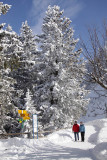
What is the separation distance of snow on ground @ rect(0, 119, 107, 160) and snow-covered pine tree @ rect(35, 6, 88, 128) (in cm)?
317

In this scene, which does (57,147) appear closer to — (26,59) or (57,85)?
(57,85)

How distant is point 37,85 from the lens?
959 inches

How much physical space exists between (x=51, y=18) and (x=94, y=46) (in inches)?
630

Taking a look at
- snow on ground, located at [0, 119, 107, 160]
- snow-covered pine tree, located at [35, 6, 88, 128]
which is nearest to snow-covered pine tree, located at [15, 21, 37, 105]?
snow-covered pine tree, located at [35, 6, 88, 128]

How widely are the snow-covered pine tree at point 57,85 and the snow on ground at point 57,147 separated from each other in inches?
125

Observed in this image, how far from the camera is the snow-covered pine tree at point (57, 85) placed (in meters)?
20.7

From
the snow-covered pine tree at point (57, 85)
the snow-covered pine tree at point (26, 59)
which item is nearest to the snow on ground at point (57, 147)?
the snow-covered pine tree at point (57, 85)

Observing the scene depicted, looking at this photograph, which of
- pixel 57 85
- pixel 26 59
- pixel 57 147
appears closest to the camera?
pixel 57 147

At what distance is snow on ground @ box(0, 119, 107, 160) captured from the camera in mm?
8636

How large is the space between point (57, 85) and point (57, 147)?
9713mm

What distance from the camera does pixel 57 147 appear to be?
1156 centimetres

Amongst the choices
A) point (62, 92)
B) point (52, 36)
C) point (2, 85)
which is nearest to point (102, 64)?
point (2, 85)

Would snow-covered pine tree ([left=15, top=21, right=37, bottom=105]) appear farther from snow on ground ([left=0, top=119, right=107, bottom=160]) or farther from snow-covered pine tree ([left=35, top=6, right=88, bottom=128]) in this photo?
snow on ground ([left=0, top=119, right=107, bottom=160])

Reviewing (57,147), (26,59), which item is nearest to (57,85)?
(26,59)
